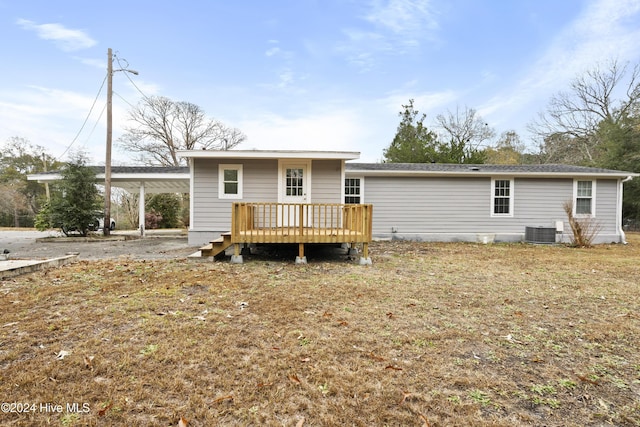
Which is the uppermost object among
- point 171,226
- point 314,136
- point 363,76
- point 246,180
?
point 363,76

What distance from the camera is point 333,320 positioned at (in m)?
3.38

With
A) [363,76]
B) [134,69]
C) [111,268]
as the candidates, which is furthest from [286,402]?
[363,76]

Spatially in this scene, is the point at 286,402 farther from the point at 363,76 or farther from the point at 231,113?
the point at 231,113

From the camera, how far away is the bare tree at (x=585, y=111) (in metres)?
22.7

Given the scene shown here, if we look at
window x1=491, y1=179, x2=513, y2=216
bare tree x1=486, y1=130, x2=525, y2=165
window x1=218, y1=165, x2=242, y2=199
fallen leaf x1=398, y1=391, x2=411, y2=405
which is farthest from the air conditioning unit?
bare tree x1=486, y1=130, x2=525, y2=165

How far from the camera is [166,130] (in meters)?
24.0

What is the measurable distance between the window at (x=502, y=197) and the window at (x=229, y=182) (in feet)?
29.9

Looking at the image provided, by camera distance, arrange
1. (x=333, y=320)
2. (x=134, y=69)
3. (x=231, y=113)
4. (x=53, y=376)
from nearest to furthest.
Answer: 1. (x=53, y=376)
2. (x=333, y=320)
3. (x=134, y=69)
4. (x=231, y=113)

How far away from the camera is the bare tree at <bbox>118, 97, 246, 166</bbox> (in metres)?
23.2

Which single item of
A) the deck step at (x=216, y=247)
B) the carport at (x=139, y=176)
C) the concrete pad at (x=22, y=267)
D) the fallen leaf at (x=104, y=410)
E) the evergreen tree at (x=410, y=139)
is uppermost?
the evergreen tree at (x=410, y=139)

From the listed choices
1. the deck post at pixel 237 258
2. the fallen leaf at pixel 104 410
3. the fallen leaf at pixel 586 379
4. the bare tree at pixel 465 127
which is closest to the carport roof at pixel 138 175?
the deck post at pixel 237 258

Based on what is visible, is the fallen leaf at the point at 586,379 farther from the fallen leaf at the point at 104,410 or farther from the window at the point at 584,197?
the window at the point at 584,197

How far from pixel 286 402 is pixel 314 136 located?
2107cm

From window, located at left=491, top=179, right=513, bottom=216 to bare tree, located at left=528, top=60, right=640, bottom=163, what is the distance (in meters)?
16.8
